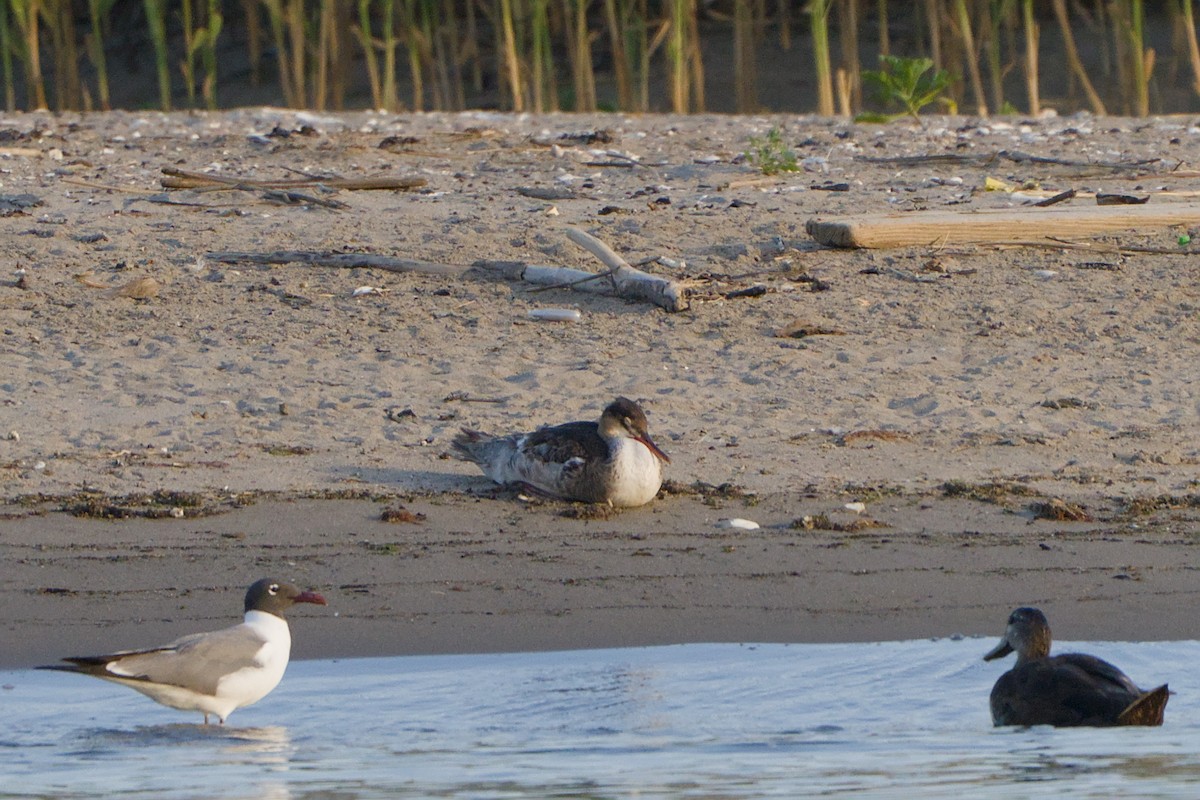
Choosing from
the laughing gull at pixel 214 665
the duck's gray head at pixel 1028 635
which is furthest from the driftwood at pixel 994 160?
the laughing gull at pixel 214 665

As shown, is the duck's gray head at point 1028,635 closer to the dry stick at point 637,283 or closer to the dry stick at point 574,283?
the dry stick at point 637,283

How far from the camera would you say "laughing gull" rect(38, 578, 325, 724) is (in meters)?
4.79

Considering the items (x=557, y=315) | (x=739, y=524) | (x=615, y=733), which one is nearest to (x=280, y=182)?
(x=557, y=315)

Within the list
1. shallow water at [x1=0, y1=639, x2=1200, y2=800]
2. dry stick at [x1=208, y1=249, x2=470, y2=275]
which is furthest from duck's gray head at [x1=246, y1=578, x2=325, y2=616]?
dry stick at [x1=208, y1=249, x2=470, y2=275]

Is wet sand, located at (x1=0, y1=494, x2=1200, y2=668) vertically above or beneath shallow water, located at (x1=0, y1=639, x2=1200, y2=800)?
above

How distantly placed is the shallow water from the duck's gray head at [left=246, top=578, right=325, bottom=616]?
0.86 ft

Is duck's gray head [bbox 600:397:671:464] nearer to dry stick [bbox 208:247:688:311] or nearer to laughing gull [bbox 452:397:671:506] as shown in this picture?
laughing gull [bbox 452:397:671:506]

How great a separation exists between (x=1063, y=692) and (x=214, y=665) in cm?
232

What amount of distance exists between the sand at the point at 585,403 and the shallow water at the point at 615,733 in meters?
0.20

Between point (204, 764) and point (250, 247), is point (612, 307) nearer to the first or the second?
point (250, 247)

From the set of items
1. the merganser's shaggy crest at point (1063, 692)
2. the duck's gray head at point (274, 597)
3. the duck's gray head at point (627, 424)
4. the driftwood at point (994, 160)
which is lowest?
the merganser's shaggy crest at point (1063, 692)

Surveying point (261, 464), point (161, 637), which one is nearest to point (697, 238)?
point (261, 464)

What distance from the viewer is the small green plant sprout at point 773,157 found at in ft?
36.0

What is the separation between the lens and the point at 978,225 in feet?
30.3
